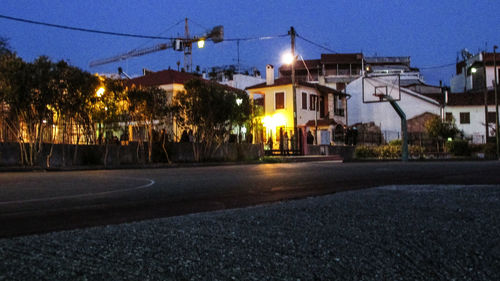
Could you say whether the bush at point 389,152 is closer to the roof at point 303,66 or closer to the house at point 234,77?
the house at point 234,77

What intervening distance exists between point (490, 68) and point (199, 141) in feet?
165

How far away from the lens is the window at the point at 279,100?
43875 mm

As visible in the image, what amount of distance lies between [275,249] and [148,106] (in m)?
20.9

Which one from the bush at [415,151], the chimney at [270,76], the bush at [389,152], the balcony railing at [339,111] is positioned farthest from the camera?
the balcony railing at [339,111]

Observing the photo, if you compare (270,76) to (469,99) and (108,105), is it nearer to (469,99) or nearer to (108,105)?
(108,105)

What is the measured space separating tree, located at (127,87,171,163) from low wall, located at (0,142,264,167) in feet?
1.86

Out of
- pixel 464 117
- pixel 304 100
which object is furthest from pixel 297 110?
pixel 464 117

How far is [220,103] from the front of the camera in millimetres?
26031

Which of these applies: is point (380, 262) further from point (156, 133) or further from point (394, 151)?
point (394, 151)

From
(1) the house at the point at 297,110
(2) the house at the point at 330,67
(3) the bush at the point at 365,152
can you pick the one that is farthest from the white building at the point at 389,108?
(3) the bush at the point at 365,152

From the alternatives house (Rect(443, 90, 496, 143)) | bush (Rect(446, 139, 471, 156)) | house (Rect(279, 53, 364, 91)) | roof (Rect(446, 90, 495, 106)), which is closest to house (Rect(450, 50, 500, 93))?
roof (Rect(446, 90, 495, 106))

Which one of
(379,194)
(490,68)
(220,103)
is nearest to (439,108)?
(490,68)

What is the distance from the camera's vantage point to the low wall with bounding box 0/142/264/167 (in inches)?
765

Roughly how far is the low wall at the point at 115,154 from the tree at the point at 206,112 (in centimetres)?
58
